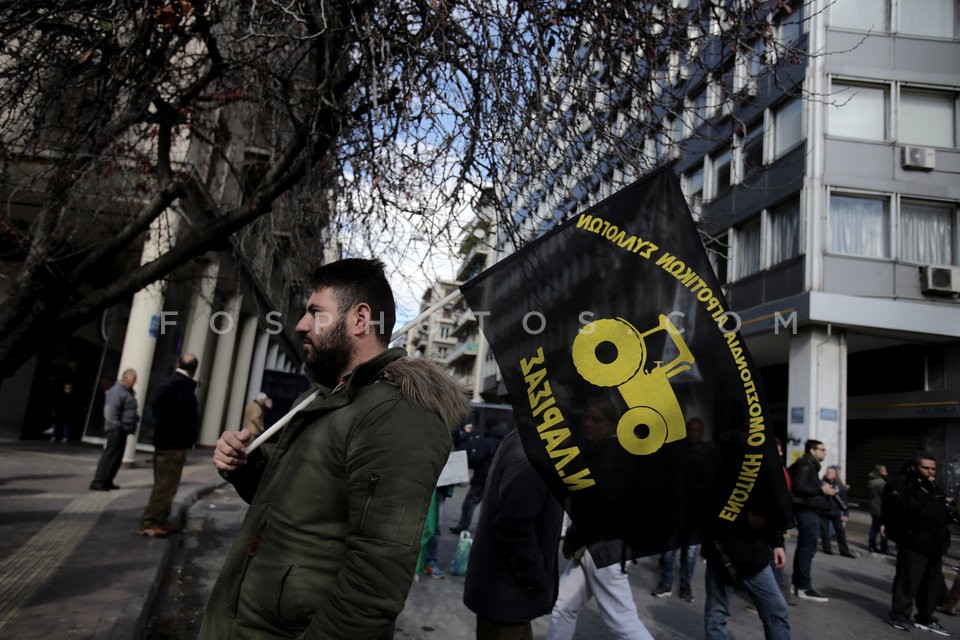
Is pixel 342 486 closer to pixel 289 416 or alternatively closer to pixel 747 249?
pixel 289 416

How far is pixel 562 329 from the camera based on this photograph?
8.91 ft

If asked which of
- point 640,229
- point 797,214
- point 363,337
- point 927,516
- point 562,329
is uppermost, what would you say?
point 797,214

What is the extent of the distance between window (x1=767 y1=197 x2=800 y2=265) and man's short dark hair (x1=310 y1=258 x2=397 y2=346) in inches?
699

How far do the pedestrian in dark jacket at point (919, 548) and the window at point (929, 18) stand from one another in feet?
51.5

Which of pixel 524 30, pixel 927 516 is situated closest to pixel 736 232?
pixel 927 516

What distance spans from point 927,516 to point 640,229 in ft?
20.7

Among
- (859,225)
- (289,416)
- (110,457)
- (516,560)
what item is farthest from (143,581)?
(859,225)

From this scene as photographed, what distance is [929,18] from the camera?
17.8 metres

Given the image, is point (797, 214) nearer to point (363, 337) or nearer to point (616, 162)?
point (616, 162)

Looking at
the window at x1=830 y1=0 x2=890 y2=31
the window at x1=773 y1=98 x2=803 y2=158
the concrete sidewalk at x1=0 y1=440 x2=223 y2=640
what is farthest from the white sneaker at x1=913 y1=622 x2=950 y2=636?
the window at x1=830 y1=0 x2=890 y2=31

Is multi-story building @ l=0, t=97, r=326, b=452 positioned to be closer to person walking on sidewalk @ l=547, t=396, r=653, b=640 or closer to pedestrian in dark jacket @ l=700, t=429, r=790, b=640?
person walking on sidewalk @ l=547, t=396, r=653, b=640

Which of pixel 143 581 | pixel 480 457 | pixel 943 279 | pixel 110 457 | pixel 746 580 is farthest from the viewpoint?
pixel 943 279

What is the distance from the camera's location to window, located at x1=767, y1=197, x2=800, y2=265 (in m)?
18.0

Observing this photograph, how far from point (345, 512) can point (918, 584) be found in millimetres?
7388
